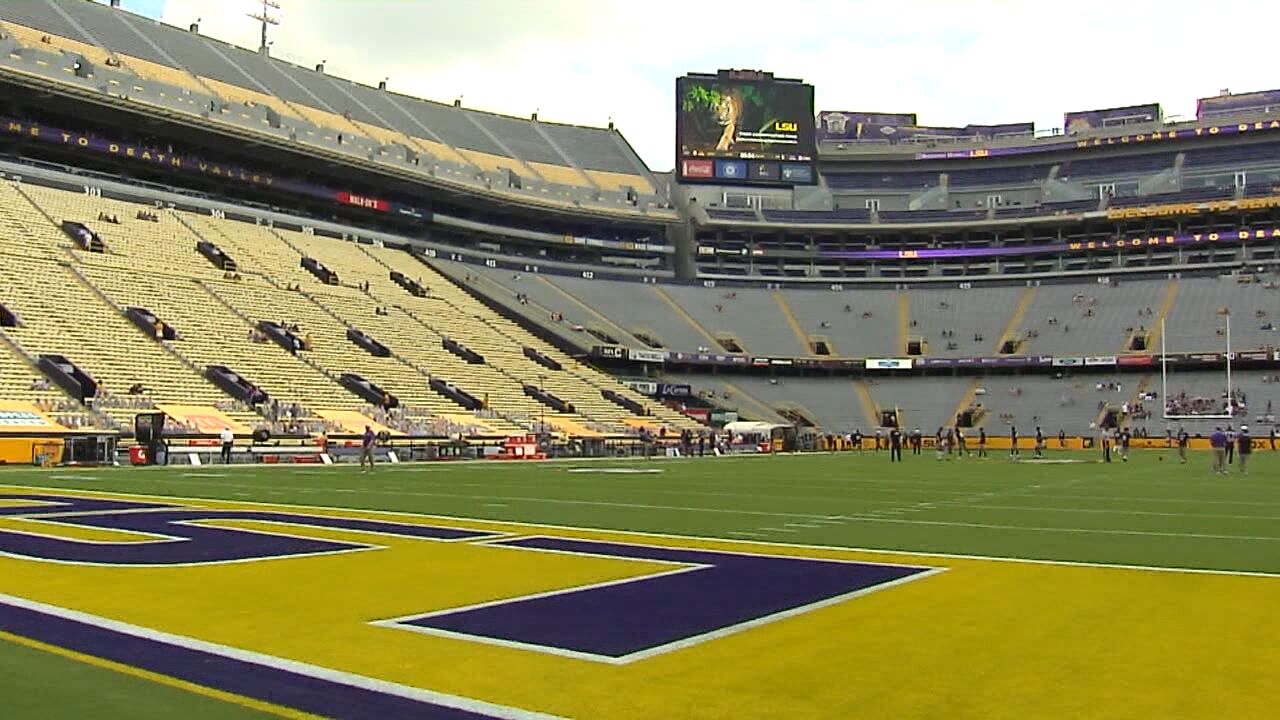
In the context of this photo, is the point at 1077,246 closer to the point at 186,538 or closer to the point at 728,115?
the point at 728,115

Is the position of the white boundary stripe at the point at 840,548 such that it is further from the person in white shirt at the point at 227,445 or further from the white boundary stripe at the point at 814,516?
the person in white shirt at the point at 227,445

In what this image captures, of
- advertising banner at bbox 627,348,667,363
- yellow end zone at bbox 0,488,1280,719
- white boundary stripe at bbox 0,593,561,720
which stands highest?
advertising banner at bbox 627,348,667,363

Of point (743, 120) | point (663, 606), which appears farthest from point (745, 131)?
point (663, 606)

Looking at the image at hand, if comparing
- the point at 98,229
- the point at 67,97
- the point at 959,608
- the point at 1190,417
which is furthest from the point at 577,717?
the point at 1190,417

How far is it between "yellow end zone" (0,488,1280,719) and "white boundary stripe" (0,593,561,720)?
116mm

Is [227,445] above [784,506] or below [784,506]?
above

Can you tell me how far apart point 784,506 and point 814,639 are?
12.3m

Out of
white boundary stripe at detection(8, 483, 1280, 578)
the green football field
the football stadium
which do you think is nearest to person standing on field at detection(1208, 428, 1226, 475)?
the green football field

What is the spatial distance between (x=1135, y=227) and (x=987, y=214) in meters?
11.0

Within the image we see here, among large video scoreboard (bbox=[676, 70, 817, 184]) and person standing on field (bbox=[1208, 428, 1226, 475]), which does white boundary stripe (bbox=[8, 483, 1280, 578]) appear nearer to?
person standing on field (bbox=[1208, 428, 1226, 475])

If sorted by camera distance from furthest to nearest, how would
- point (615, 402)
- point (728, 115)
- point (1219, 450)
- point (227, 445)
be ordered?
point (728, 115), point (615, 402), point (227, 445), point (1219, 450)

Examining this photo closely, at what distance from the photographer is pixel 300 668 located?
587 centimetres

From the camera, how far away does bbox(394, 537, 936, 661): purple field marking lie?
22.3ft

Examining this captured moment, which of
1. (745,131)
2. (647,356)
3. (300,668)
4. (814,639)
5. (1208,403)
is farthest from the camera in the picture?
(745,131)
